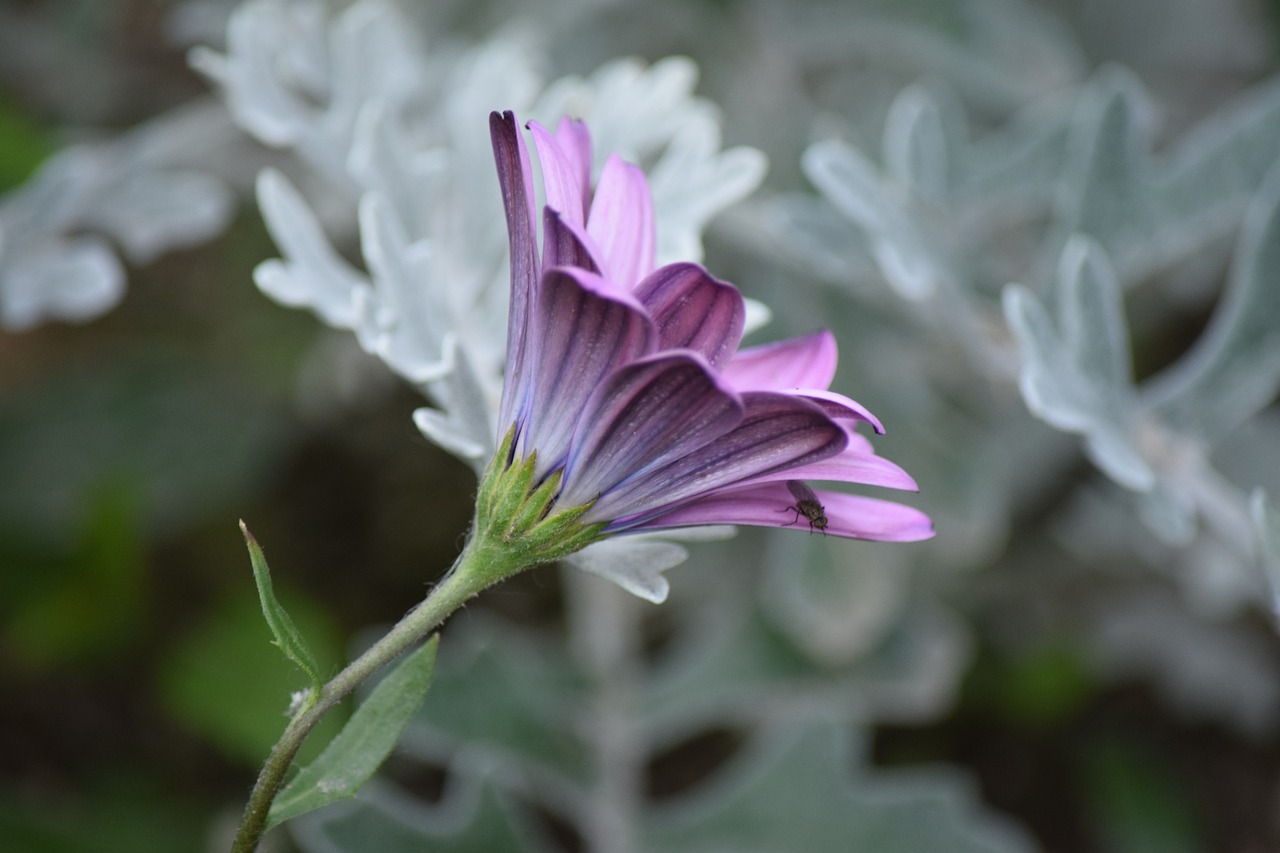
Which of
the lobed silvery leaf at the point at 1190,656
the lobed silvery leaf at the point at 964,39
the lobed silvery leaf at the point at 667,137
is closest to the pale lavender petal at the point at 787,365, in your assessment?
the lobed silvery leaf at the point at 667,137

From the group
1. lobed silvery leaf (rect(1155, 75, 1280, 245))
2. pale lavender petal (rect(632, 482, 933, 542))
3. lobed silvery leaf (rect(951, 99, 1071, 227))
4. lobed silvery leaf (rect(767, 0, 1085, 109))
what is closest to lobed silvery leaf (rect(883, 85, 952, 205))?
lobed silvery leaf (rect(951, 99, 1071, 227))

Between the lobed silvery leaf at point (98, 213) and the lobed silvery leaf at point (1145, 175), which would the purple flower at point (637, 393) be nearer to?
the lobed silvery leaf at point (1145, 175)

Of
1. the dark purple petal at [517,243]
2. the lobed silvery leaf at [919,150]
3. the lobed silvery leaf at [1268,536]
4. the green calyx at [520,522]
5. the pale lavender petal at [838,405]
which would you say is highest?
the lobed silvery leaf at [919,150]

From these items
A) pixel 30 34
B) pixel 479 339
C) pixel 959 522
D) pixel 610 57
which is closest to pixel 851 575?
pixel 959 522

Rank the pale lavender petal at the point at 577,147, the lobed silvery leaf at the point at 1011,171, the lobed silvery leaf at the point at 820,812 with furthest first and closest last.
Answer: the lobed silvery leaf at the point at 820,812 < the lobed silvery leaf at the point at 1011,171 < the pale lavender petal at the point at 577,147

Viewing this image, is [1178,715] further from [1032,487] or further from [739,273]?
[739,273]

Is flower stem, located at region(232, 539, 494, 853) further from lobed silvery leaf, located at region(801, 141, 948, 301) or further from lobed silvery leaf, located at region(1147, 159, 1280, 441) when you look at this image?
lobed silvery leaf, located at region(1147, 159, 1280, 441)
